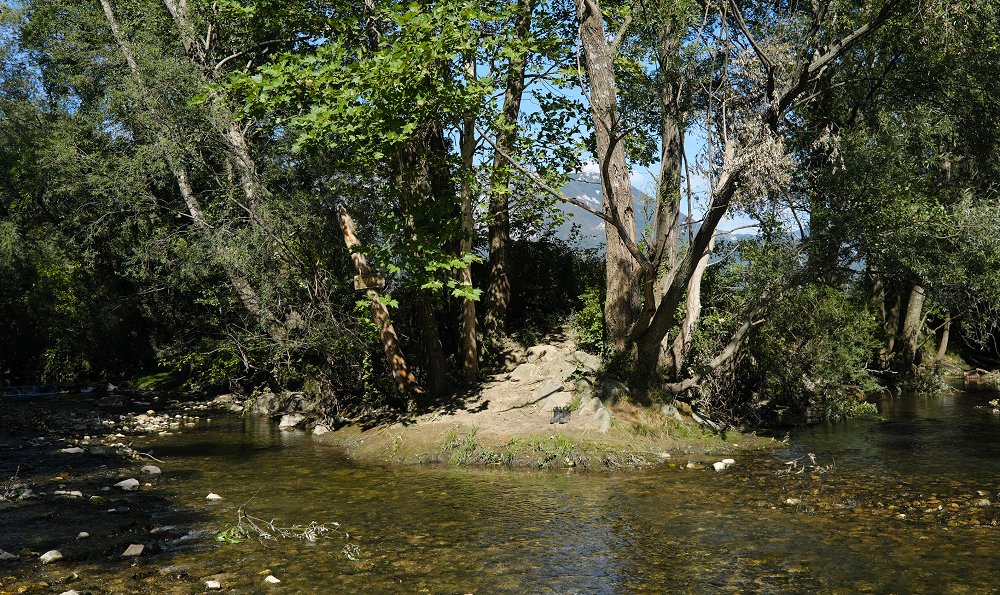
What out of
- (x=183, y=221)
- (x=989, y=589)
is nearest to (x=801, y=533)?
(x=989, y=589)

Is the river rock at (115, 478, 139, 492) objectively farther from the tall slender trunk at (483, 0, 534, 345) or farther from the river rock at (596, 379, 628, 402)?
the tall slender trunk at (483, 0, 534, 345)

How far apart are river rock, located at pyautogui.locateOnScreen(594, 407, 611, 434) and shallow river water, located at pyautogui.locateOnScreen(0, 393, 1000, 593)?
4.74 feet

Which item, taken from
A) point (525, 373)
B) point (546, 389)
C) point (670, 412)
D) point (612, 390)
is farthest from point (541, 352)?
point (670, 412)

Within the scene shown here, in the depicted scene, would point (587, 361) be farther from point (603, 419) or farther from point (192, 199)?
point (192, 199)

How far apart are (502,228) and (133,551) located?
12.0 metres

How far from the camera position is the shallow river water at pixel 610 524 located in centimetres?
772

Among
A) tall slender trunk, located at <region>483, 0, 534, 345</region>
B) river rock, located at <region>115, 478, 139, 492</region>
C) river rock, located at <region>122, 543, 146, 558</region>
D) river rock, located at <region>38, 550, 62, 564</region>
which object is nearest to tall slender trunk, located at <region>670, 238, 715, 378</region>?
tall slender trunk, located at <region>483, 0, 534, 345</region>

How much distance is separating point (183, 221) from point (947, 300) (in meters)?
21.3

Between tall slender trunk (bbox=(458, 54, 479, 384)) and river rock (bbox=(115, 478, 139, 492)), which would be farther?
tall slender trunk (bbox=(458, 54, 479, 384))

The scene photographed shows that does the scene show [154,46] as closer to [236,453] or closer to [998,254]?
[236,453]

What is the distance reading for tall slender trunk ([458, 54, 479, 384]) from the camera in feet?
52.5

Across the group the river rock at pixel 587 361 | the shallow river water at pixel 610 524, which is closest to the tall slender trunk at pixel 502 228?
the river rock at pixel 587 361

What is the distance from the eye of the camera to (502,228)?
1881cm

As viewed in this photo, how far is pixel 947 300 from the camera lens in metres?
14.8
